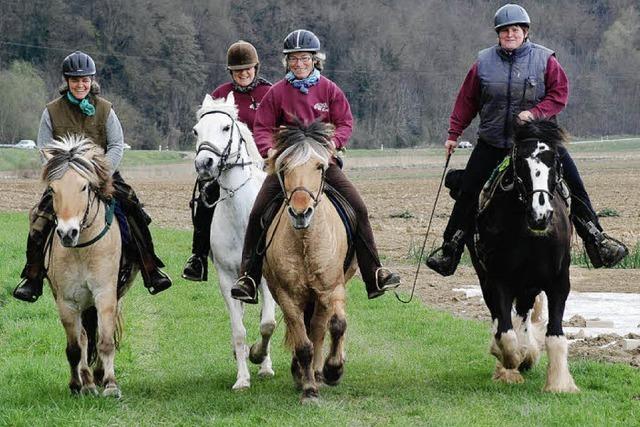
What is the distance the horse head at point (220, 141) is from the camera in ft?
33.3

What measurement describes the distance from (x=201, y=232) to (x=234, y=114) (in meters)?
1.22

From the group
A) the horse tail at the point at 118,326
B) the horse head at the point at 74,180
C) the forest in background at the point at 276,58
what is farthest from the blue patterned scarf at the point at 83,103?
the forest in background at the point at 276,58

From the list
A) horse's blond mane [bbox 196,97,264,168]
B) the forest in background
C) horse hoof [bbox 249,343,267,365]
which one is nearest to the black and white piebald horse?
horse hoof [bbox 249,343,267,365]

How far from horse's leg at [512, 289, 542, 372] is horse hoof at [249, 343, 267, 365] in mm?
2272

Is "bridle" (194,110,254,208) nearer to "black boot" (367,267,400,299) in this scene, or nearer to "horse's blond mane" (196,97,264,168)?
"horse's blond mane" (196,97,264,168)

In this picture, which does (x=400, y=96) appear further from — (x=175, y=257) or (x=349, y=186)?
(x=349, y=186)

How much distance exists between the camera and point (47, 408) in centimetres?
877

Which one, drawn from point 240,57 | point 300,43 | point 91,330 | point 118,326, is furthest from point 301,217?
point 240,57

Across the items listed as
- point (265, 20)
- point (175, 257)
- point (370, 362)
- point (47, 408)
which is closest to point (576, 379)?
point (370, 362)

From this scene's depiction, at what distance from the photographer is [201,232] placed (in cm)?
1109

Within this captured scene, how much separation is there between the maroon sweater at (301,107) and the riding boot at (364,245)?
59 cm

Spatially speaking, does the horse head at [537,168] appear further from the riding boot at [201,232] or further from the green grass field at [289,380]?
the riding boot at [201,232]

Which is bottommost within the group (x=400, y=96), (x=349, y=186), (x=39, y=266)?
(x=400, y=96)

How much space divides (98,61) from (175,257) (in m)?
73.5
